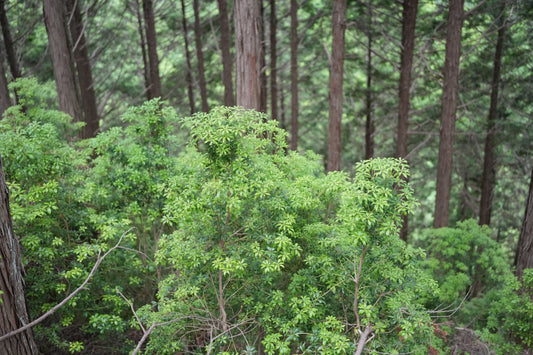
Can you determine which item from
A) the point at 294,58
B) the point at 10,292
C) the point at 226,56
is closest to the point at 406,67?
the point at 294,58

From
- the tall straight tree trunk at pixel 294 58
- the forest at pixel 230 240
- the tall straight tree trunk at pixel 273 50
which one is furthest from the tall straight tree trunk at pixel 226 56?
the tall straight tree trunk at pixel 294 58

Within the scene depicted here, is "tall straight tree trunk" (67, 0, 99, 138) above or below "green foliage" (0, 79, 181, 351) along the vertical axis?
above

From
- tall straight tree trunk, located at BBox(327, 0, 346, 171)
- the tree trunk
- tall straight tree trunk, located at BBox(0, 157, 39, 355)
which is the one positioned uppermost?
tall straight tree trunk, located at BBox(327, 0, 346, 171)

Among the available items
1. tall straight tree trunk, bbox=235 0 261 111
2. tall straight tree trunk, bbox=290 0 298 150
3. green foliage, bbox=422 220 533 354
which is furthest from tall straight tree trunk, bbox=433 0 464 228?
tall straight tree trunk, bbox=235 0 261 111

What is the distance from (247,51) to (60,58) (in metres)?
5.72

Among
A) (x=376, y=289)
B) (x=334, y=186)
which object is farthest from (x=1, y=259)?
(x=376, y=289)

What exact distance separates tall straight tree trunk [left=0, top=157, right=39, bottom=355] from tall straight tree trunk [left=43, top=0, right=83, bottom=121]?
7383 millimetres

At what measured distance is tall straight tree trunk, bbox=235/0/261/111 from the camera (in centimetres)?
765

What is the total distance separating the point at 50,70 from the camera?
16.5 meters

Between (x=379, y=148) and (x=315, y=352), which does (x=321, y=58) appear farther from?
(x=315, y=352)

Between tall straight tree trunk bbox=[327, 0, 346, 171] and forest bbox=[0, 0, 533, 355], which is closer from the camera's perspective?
forest bbox=[0, 0, 533, 355]

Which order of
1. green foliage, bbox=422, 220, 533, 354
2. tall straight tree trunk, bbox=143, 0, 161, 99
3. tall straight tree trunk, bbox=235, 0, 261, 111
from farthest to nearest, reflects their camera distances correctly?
tall straight tree trunk, bbox=143, 0, 161, 99 → tall straight tree trunk, bbox=235, 0, 261, 111 → green foliage, bbox=422, 220, 533, 354

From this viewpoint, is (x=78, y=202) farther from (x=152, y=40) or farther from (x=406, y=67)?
(x=406, y=67)

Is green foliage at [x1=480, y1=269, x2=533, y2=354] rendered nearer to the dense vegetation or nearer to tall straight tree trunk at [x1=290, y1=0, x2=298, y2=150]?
the dense vegetation
